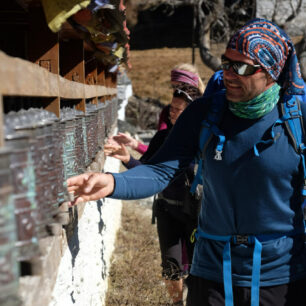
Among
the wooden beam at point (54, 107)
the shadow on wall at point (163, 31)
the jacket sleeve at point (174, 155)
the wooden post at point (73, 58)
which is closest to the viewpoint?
the wooden beam at point (54, 107)

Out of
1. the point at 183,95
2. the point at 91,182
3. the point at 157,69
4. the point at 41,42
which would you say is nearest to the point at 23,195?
the point at 91,182

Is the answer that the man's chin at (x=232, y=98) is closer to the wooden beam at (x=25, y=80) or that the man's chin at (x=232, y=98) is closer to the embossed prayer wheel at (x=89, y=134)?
the wooden beam at (x=25, y=80)

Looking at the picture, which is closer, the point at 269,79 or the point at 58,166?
the point at 58,166

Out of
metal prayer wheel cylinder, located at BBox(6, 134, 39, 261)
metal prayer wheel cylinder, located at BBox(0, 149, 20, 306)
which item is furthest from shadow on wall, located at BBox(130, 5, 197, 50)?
metal prayer wheel cylinder, located at BBox(0, 149, 20, 306)

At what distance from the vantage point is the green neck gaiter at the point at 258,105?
2025 millimetres

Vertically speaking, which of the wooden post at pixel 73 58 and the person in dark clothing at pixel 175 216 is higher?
the wooden post at pixel 73 58

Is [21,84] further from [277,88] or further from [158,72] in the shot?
[158,72]

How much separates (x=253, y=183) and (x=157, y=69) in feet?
75.3

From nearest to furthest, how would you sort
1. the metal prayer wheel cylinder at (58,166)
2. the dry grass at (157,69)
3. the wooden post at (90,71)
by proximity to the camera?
the metal prayer wheel cylinder at (58,166) → the wooden post at (90,71) → the dry grass at (157,69)

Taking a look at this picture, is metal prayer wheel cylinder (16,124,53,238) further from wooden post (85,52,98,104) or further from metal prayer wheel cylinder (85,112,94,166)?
wooden post (85,52,98,104)

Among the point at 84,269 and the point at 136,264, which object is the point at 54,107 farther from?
the point at 136,264

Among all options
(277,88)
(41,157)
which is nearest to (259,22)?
(277,88)

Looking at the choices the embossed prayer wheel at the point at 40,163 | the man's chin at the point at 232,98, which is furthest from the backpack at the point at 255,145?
the embossed prayer wheel at the point at 40,163

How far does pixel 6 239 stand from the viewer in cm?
100
